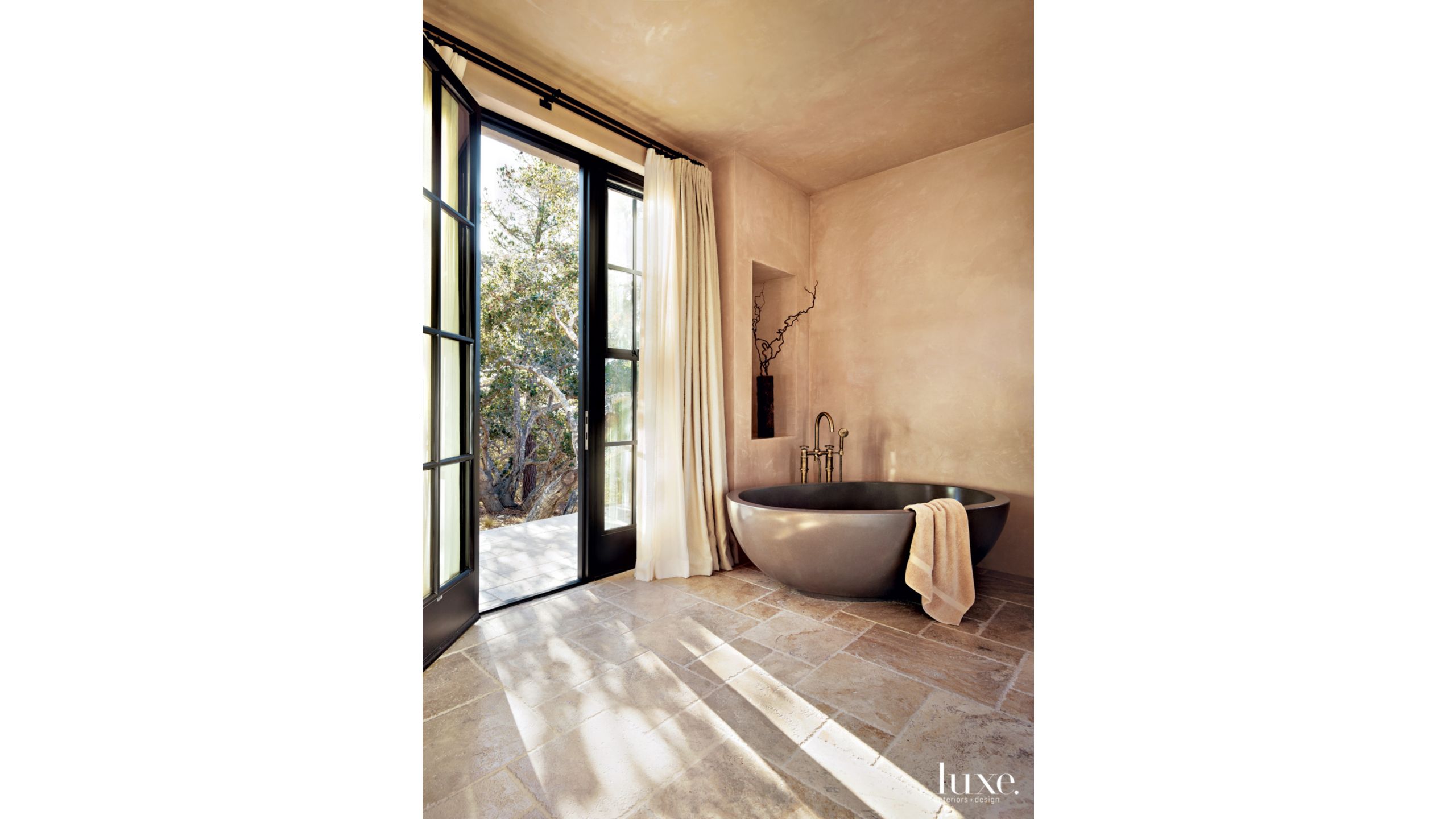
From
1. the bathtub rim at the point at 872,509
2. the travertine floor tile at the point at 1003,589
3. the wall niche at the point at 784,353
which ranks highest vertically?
the wall niche at the point at 784,353

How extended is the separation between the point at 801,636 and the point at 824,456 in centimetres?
166

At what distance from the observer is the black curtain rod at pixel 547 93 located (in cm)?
208

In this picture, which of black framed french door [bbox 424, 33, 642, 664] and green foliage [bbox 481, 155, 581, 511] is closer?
black framed french door [bbox 424, 33, 642, 664]

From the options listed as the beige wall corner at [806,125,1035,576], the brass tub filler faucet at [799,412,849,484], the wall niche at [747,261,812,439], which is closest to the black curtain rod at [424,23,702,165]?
the wall niche at [747,261,812,439]

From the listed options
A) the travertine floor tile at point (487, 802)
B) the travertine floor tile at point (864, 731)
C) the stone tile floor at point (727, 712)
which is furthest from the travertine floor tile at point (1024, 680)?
the travertine floor tile at point (487, 802)

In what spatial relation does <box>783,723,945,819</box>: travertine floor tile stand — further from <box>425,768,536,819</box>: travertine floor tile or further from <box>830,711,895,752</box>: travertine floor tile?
<box>425,768,536,819</box>: travertine floor tile


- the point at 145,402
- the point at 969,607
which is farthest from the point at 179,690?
the point at 969,607

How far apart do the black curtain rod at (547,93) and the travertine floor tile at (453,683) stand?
2394 mm

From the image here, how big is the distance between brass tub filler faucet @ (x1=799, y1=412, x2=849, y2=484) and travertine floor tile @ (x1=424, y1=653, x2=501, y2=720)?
225cm

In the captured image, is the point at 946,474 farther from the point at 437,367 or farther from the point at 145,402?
the point at 145,402

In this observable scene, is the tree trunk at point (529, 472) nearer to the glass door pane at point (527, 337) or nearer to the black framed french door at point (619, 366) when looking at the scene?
the glass door pane at point (527, 337)

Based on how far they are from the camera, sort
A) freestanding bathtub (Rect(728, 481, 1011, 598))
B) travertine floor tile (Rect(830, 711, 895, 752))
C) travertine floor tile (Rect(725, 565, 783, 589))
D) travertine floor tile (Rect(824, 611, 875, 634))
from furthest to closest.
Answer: travertine floor tile (Rect(725, 565, 783, 589)), freestanding bathtub (Rect(728, 481, 1011, 598)), travertine floor tile (Rect(824, 611, 875, 634)), travertine floor tile (Rect(830, 711, 895, 752))

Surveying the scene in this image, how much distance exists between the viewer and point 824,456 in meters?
3.60

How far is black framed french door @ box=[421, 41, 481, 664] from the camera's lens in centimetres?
192
